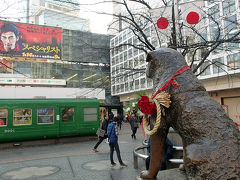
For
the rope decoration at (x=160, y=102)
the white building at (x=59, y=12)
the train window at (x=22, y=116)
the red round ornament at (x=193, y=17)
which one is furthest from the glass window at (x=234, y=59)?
the rope decoration at (x=160, y=102)

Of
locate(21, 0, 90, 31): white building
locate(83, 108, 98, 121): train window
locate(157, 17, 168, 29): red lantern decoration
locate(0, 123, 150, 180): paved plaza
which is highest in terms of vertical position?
locate(21, 0, 90, 31): white building

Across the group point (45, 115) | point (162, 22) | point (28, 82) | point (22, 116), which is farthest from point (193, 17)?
point (28, 82)

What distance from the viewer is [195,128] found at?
1854mm

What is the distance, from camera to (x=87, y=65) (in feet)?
119

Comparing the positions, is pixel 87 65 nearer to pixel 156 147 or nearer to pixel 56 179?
pixel 56 179

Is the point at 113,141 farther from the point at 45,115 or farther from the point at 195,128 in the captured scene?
the point at 45,115

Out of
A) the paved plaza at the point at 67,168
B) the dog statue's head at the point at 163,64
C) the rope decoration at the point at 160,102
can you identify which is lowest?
the paved plaza at the point at 67,168

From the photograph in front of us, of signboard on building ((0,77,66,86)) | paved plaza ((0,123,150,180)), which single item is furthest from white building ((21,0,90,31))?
signboard on building ((0,77,66,86))

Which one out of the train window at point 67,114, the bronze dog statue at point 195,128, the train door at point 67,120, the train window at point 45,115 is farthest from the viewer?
the train window at point 67,114

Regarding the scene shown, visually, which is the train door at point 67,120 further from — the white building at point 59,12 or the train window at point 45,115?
the white building at point 59,12

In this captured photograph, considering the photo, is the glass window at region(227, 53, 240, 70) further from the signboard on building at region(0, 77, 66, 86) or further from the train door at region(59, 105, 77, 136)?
the signboard on building at region(0, 77, 66, 86)

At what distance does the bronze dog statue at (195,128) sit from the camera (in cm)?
160

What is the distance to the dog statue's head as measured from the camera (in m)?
2.37

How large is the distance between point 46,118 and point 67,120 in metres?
1.17
